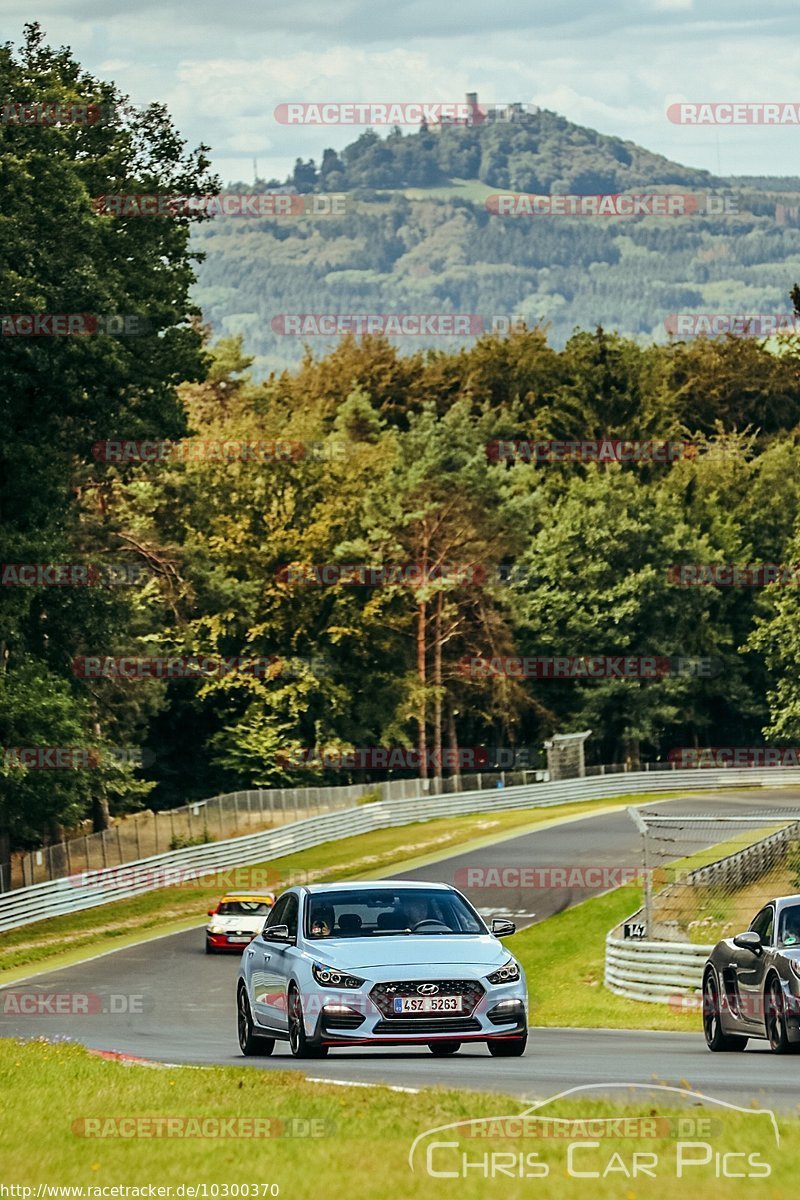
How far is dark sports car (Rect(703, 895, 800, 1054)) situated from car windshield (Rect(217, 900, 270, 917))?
A: 81.1 feet

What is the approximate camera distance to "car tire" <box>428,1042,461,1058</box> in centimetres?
1682

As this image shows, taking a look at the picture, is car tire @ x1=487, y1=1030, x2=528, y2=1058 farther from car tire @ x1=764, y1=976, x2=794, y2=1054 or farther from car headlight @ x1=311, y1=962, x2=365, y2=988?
car tire @ x1=764, y1=976, x2=794, y2=1054

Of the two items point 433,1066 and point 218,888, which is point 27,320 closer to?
point 218,888

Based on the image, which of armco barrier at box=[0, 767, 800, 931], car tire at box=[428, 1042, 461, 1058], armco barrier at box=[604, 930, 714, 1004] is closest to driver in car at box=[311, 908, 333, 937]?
car tire at box=[428, 1042, 461, 1058]

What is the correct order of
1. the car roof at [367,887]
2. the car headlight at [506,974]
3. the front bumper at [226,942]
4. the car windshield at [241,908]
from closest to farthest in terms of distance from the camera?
the car headlight at [506,974], the car roof at [367,887], the front bumper at [226,942], the car windshield at [241,908]

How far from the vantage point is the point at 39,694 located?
49.2 m

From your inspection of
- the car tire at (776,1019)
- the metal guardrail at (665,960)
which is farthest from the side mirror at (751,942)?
the metal guardrail at (665,960)

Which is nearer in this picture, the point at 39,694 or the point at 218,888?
the point at 39,694

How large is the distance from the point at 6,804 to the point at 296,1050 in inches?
1361

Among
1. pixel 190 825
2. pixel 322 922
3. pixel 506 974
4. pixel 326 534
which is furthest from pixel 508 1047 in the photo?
pixel 326 534

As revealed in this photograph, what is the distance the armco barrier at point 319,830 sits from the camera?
52656mm

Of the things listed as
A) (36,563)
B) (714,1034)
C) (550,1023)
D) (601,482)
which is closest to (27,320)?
(36,563)

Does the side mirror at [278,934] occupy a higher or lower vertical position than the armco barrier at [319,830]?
higher

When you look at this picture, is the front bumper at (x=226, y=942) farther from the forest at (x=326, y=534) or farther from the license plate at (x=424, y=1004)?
the license plate at (x=424, y=1004)
